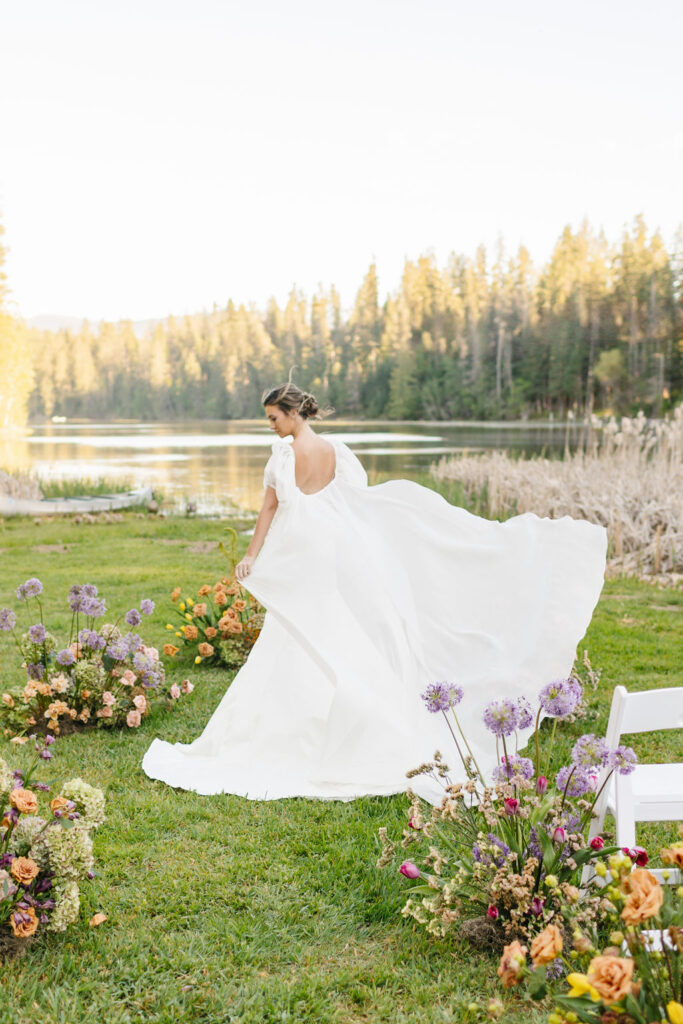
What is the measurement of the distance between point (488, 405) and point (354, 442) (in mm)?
29974

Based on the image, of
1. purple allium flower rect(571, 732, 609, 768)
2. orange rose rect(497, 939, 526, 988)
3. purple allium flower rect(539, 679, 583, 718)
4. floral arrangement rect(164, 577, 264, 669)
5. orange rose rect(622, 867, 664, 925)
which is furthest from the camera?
floral arrangement rect(164, 577, 264, 669)

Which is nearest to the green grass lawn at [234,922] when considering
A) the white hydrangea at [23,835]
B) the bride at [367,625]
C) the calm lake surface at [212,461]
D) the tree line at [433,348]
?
the bride at [367,625]

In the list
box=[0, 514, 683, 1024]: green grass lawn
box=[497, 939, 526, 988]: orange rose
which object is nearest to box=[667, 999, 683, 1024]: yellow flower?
box=[497, 939, 526, 988]: orange rose

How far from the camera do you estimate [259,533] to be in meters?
4.71

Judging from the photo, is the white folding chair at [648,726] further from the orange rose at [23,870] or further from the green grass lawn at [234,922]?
the orange rose at [23,870]

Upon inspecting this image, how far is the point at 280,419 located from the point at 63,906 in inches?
113

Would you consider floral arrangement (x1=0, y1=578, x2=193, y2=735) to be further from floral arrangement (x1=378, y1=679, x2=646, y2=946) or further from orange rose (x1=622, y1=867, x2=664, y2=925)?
orange rose (x1=622, y1=867, x2=664, y2=925)

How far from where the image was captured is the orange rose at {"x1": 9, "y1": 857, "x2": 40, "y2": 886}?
8.55 ft

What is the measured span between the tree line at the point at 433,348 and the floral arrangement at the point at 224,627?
33699 millimetres

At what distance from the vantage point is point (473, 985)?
2656 millimetres

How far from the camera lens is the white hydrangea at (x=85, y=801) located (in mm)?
2861

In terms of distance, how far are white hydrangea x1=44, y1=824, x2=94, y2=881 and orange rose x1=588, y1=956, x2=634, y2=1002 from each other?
6.34ft

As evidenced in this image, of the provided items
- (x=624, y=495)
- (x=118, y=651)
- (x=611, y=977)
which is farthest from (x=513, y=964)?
(x=624, y=495)

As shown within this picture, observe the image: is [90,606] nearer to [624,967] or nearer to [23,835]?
[23,835]
